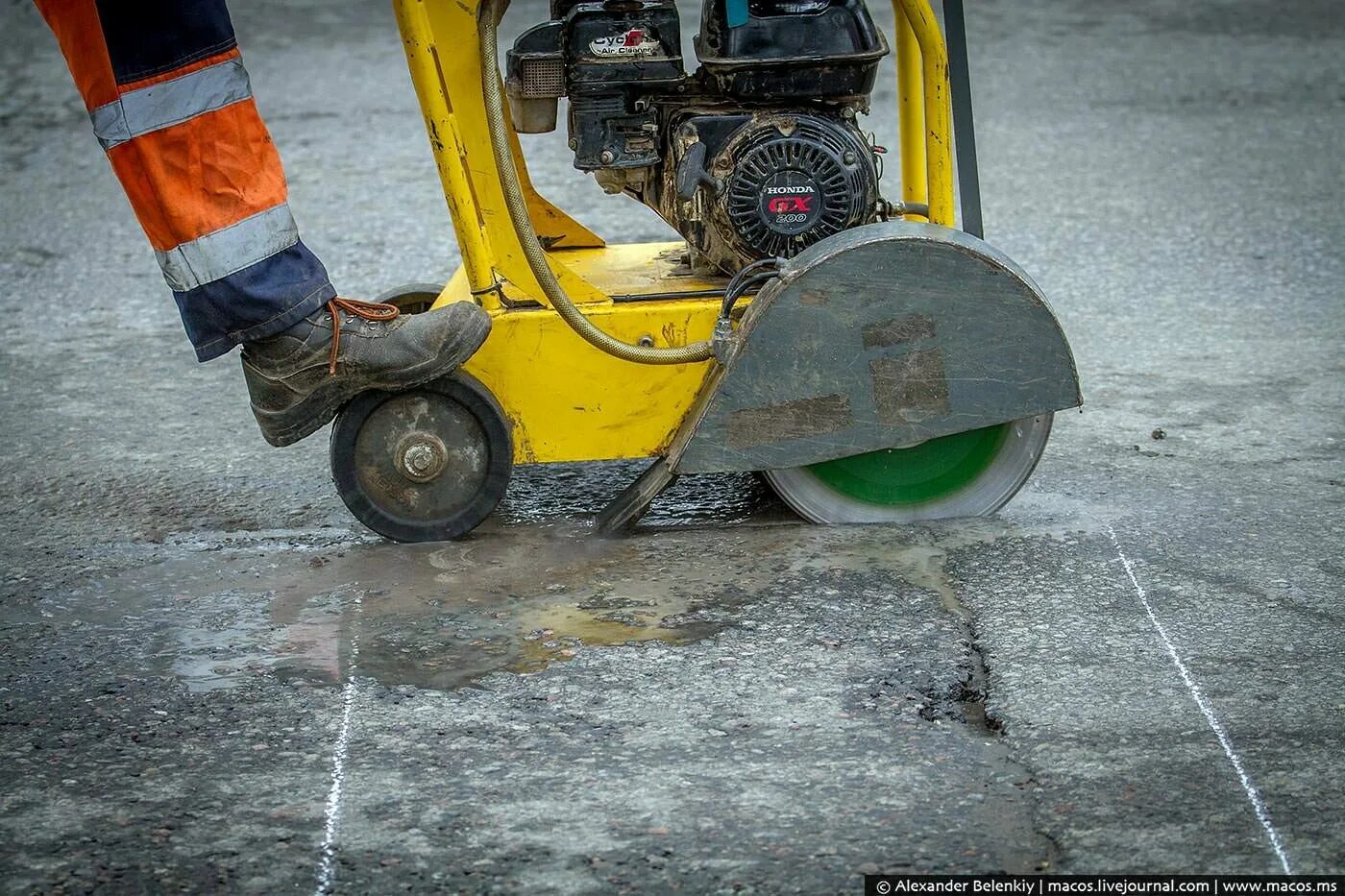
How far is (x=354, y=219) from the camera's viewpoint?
649 centimetres

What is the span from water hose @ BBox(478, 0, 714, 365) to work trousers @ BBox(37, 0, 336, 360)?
45 centimetres

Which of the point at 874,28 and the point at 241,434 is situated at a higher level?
the point at 874,28

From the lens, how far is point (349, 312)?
3545 millimetres

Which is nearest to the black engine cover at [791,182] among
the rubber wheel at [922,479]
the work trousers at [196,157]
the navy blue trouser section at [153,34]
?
the rubber wheel at [922,479]

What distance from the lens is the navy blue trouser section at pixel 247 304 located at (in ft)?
11.2

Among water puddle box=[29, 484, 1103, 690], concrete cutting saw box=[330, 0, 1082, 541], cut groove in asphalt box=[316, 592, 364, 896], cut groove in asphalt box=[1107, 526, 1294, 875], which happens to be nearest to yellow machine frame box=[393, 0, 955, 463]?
concrete cutting saw box=[330, 0, 1082, 541]

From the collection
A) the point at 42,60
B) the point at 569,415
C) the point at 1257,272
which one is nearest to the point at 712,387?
the point at 569,415

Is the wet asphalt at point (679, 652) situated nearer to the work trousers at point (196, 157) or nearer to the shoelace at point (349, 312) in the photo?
the shoelace at point (349, 312)

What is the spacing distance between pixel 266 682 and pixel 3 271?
11.5 feet

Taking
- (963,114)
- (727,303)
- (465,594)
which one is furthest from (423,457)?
(963,114)

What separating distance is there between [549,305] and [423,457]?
0.43 meters

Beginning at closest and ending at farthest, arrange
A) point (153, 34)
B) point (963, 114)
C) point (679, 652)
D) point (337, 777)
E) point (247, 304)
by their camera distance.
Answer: point (337, 777) < point (679, 652) < point (153, 34) < point (247, 304) < point (963, 114)

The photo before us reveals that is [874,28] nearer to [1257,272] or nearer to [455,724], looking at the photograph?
[455,724]

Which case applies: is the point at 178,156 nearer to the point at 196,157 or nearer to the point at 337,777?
the point at 196,157
